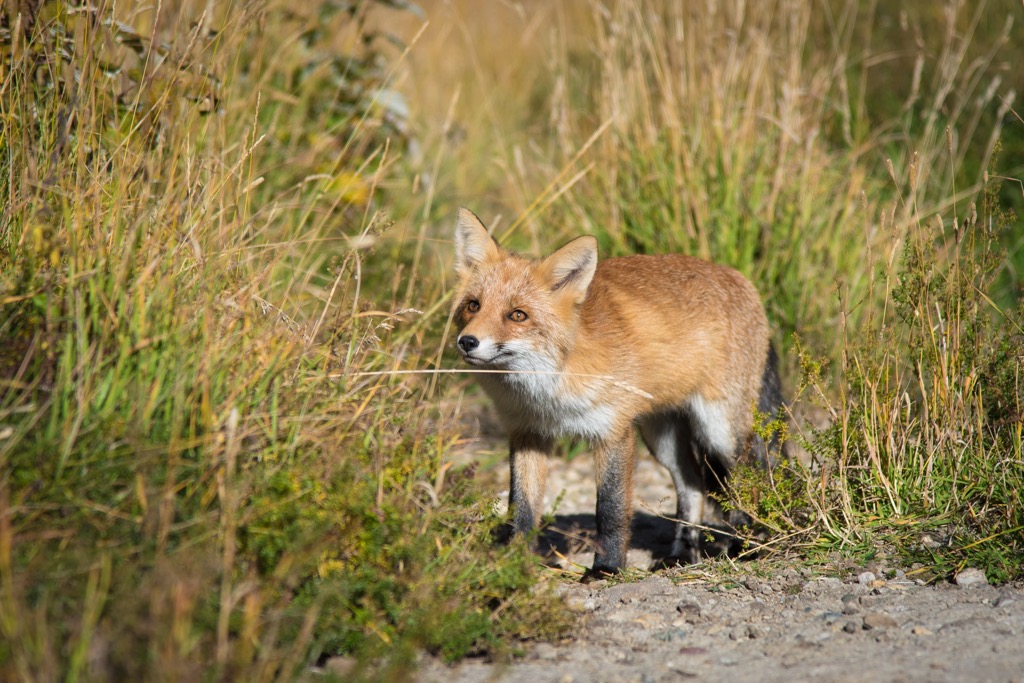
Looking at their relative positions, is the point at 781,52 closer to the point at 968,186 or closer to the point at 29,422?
the point at 968,186

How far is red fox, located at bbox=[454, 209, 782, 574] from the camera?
13.9ft

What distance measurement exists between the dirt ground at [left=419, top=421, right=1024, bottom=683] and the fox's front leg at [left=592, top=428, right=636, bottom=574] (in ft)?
0.71

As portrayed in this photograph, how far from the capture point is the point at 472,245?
457 centimetres

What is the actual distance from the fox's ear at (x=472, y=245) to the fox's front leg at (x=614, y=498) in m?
1.04

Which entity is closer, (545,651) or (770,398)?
(545,651)

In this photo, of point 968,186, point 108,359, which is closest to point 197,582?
point 108,359

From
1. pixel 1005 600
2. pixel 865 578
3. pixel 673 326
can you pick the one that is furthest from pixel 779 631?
pixel 673 326

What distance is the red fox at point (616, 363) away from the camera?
4238 millimetres

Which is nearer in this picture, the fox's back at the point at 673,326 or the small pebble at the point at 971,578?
the small pebble at the point at 971,578

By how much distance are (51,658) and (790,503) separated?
2.91 meters

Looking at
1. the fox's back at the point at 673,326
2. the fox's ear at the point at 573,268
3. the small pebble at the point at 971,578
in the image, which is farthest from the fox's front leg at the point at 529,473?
the small pebble at the point at 971,578

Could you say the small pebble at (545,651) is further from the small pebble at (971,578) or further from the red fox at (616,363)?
the small pebble at (971,578)

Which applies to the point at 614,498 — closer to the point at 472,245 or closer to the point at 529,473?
the point at 529,473

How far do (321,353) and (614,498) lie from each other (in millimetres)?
1525
